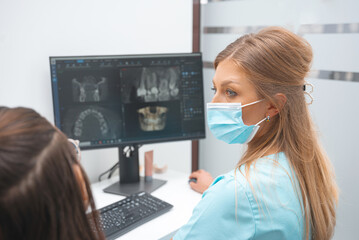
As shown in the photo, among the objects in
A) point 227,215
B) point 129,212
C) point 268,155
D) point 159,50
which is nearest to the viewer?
point 227,215

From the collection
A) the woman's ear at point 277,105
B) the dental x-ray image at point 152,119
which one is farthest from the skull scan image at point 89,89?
the woman's ear at point 277,105

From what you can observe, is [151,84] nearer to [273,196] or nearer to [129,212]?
[129,212]

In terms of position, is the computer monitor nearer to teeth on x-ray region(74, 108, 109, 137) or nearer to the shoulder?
teeth on x-ray region(74, 108, 109, 137)

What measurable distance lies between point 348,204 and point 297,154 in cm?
83

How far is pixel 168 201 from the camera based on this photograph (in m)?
1.40

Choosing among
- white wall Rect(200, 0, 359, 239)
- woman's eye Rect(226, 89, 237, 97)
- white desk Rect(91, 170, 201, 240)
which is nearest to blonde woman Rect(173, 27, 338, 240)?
woman's eye Rect(226, 89, 237, 97)

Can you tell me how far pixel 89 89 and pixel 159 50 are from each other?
1.78ft

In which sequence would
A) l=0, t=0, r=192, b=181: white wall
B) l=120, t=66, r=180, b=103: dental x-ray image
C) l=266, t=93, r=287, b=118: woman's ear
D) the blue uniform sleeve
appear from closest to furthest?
the blue uniform sleeve < l=266, t=93, r=287, b=118: woman's ear < l=0, t=0, r=192, b=181: white wall < l=120, t=66, r=180, b=103: dental x-ray image

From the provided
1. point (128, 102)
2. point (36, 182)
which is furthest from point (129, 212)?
point (36, 182)

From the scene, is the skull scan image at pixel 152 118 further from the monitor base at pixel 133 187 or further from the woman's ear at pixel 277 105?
the woman's ear at pixel 277 105

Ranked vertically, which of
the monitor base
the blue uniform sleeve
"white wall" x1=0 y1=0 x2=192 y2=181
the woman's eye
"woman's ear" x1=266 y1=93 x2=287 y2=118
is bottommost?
the monitor base

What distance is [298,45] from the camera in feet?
3.25

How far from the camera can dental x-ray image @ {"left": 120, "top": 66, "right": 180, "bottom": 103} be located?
1.45 metres

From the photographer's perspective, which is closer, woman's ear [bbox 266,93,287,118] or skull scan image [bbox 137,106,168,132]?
woman's ear [bbox 266,93,287,118]
